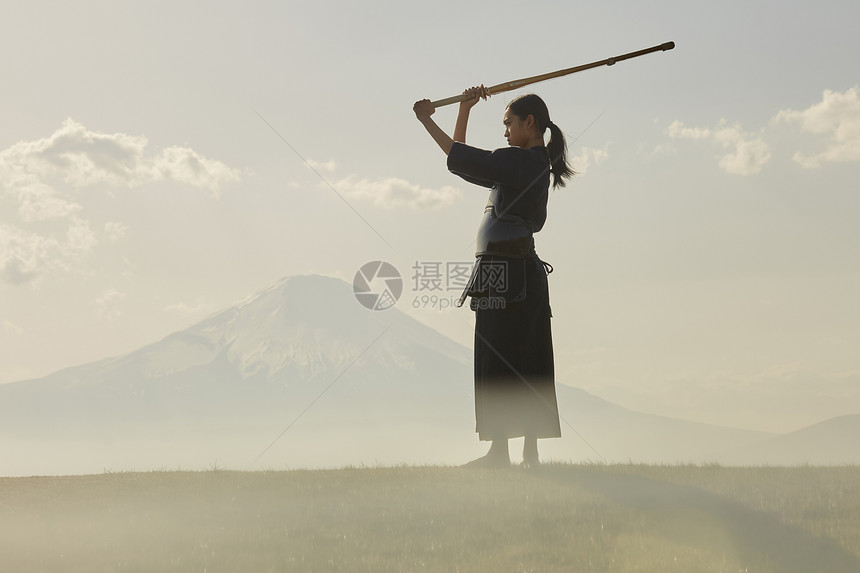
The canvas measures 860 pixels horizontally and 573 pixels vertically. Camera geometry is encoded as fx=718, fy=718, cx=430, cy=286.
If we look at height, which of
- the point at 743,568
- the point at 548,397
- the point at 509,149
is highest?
the point at 509,149

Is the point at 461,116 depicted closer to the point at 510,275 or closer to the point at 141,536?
the point at 510,275

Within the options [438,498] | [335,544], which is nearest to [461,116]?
[438,498]

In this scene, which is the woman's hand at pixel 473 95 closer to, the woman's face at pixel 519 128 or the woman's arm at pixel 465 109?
the woman's arm at pixel 465 109

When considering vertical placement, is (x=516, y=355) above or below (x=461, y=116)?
below

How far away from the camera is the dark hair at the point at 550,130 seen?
6.73 metres

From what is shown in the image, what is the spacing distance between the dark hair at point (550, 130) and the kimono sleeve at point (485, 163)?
54 centimetres

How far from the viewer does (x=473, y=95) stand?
6691mm

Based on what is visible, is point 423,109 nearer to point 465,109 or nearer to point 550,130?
point 465,109

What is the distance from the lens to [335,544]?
5.00 m

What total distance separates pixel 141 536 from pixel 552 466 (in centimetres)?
386

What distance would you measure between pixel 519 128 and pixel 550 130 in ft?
1.09

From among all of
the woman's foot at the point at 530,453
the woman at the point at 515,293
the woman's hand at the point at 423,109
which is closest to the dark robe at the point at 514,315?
the woman at the point at 515,293

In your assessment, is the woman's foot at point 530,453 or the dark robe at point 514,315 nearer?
the dark robe at point 514,315

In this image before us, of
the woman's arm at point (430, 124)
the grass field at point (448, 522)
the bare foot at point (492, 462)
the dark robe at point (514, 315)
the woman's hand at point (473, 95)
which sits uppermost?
the woman's hand at point (473, 95)
